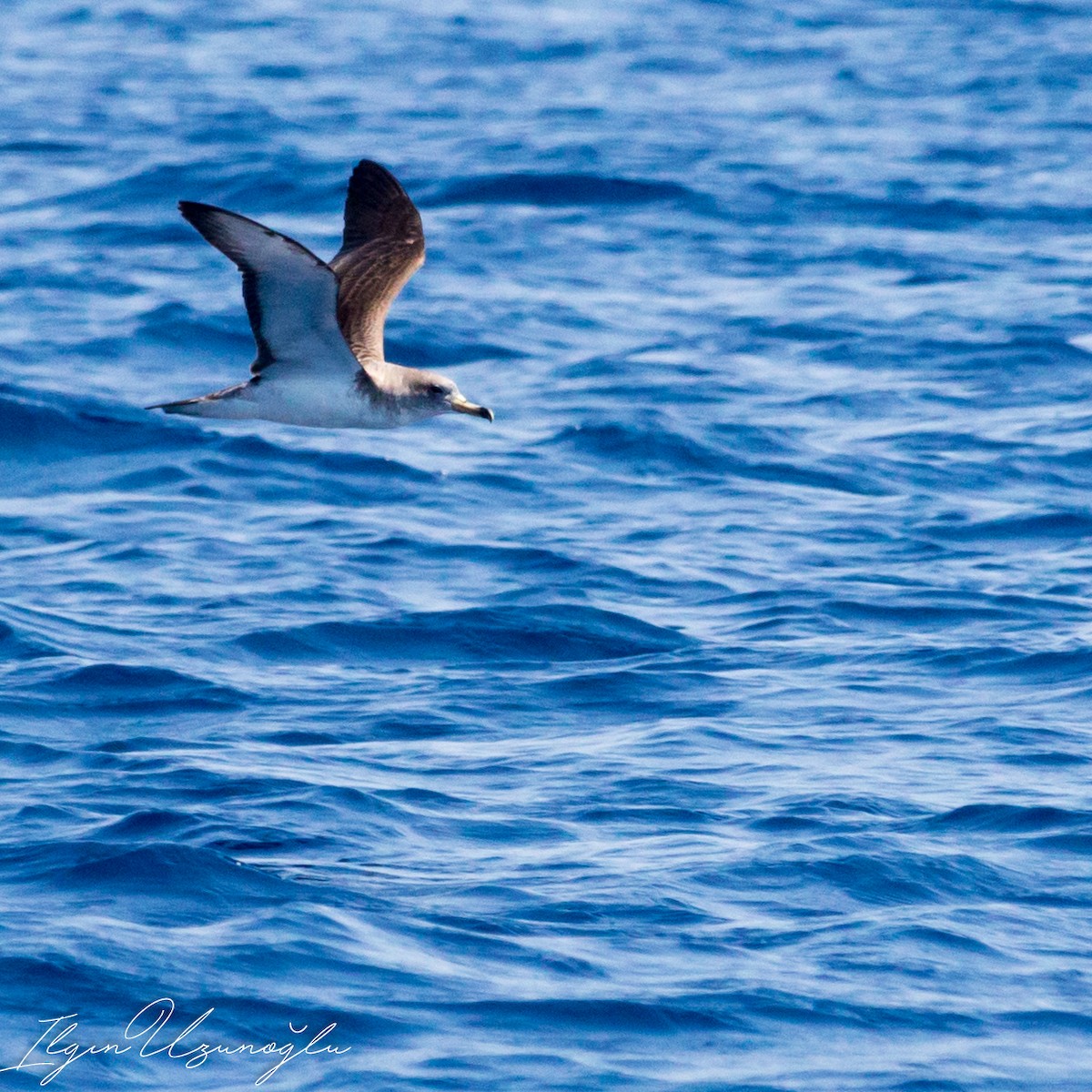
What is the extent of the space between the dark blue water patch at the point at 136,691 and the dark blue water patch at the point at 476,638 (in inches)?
22.3

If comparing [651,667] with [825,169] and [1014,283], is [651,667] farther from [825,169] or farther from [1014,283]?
[825,169]

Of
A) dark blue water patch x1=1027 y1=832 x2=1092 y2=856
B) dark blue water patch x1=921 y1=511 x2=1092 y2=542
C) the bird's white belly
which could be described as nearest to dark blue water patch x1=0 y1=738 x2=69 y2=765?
the bird's white belly

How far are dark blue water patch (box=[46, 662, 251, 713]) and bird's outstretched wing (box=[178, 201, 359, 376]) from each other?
162 centimetres

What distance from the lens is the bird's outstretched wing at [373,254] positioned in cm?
1020

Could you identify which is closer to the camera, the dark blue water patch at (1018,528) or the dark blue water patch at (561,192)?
the dark blue water patch at (1018,528)

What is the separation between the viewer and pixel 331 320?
909 cm

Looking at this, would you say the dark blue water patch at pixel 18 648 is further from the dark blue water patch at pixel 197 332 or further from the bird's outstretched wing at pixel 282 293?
the dark blue water patch at pixel 197 332

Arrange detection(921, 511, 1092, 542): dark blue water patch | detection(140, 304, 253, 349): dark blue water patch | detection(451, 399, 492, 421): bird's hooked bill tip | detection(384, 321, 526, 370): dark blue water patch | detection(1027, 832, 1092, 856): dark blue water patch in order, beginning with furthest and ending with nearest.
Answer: detection(140, 304, 253, 349): dark blue water patch
detection(384, 321, 526, 370): dark blue water patch
detection(921, 511, 1092, 542): dark blue water patch
detection(451, 399, 492, 421): bird's hooked bill tip
detection(1027, 832, 1092, 856): dark blue water patch

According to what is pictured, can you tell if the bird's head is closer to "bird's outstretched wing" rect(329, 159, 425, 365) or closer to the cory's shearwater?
the cory's shearwater

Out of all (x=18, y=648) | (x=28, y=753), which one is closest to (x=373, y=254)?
(x=18, y=648)

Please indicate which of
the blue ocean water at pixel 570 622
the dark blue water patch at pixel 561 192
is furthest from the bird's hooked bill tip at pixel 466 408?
the dark blue water patch at pixel 561 192

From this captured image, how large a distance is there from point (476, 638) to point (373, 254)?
2.04 metres

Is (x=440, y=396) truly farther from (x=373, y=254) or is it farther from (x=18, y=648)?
(x=18, y=648)

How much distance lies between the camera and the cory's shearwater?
8.53m
